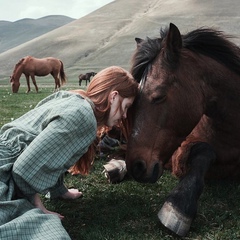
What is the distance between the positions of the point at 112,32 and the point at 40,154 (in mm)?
73770

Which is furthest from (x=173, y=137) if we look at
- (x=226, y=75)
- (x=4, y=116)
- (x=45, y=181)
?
(x=4, y=116)

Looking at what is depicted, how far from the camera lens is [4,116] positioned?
9.37 meters

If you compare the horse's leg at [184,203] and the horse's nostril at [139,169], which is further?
the horse's nostril at [139,169]

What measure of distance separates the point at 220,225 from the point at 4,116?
7297mm

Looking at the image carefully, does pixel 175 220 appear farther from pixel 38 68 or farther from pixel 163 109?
pixel 38 68

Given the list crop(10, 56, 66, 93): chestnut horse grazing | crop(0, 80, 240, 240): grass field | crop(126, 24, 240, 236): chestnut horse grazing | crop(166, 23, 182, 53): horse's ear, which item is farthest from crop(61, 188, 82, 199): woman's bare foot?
crop(10, 56, 66, 93): chestnut horse grazing

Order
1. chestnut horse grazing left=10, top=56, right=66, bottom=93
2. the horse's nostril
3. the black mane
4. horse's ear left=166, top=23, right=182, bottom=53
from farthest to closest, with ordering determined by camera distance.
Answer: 1. chestnut horse grazing left=10, top=56, right=66, bottom=93
2. the black mane
3. horse's ear left=166, top=23, right=182, bottom=53
4. the horse's nostril

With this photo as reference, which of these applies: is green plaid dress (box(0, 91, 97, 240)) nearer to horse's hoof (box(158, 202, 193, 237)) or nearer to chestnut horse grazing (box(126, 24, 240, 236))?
chestnut horse grazing (box(126, 24, 240, 236))

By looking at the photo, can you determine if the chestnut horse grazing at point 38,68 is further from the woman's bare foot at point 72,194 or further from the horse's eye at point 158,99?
the horse's eye at point 158,99

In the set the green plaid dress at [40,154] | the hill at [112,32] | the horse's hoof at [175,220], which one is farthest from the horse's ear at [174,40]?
the hill at [112,32]

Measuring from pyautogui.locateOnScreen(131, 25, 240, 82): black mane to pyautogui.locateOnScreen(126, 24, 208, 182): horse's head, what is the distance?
0.45ft

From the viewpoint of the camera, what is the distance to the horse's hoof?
2.83 meters

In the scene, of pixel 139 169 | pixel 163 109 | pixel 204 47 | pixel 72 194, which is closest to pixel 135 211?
pixel 139 169

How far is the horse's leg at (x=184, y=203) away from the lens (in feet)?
9.37
